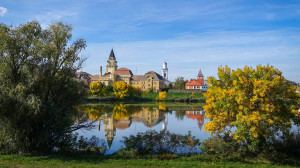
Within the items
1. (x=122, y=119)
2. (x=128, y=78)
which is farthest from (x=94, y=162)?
(x=128, y=78)

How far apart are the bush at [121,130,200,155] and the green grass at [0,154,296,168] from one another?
1158mm

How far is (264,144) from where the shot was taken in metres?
11.4

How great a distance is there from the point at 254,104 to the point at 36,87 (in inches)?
384

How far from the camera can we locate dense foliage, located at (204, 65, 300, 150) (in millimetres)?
10805

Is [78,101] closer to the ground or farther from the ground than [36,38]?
closer to the ground

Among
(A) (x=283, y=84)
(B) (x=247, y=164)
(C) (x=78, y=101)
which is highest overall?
(A) (x=283, y=84)

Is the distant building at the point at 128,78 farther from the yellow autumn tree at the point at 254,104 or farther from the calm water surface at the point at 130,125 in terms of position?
the yellow autumn tree at the point at 254,104

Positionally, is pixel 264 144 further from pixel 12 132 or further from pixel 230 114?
pixel 12 132

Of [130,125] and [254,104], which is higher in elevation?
[254,104]

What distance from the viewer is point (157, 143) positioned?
38.9ft

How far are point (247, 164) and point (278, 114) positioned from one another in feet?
9.20

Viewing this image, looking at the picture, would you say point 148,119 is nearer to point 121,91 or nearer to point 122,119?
point 122,119

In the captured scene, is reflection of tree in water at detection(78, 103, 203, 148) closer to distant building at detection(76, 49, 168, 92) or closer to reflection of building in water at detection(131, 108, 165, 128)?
reflection of building in water at detection(131, 108, 165, 128)


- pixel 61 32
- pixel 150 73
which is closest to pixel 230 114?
pixel 61 32
